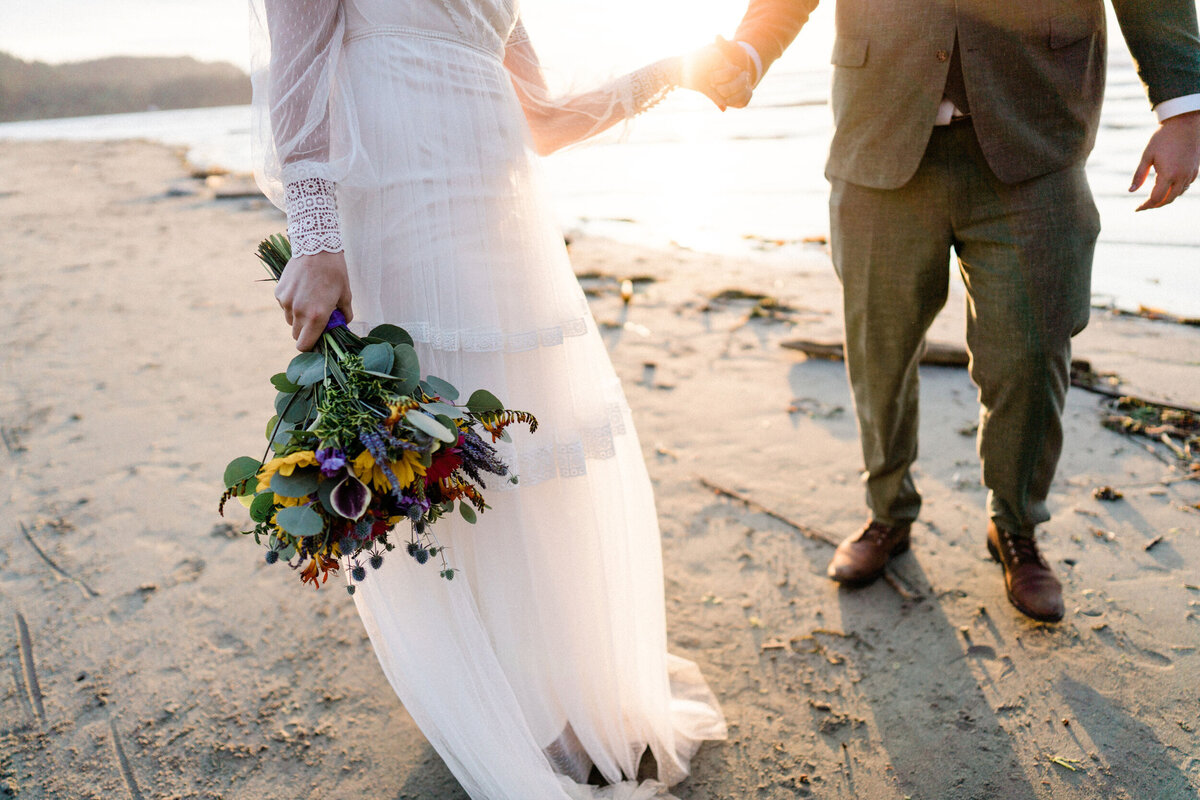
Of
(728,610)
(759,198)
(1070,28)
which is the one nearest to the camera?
(1070,28)

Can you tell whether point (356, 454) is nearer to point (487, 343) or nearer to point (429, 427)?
point (429, 427)

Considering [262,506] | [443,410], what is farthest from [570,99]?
[262,506]

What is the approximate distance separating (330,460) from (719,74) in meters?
1.57

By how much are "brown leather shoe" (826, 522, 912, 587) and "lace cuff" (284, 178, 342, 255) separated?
6.50 feet

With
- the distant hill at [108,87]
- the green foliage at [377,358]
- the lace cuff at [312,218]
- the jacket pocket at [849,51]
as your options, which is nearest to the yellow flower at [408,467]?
the green foliage at [377,358]

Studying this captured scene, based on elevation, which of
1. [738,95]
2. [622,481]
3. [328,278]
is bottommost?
[622,481]

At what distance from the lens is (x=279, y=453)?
46.6 inches

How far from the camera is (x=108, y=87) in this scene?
5988 centimetres

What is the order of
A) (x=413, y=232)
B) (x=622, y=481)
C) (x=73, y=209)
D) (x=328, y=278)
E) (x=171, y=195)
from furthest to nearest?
1. (x=171, y=195)
2. (x=73, y=209)
3. (x=622, y=481)
4. (x=413, y=232)
5. (x=328, y=278)

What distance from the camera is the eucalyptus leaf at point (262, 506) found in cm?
116

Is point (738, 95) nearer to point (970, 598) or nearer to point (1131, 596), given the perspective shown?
point (970, 598)

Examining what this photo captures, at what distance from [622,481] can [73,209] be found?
38.4 ft

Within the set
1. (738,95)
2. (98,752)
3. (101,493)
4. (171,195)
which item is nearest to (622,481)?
(738,95)

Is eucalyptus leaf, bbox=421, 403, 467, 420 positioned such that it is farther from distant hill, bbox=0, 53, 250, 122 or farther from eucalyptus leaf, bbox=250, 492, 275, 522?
distant hill, bbox=0, 53, 250, 122
